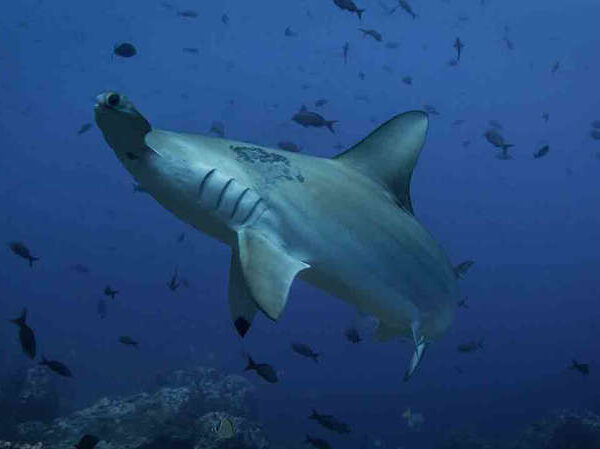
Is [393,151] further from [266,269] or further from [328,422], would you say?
[328,422]

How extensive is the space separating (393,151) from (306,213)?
1.06 m

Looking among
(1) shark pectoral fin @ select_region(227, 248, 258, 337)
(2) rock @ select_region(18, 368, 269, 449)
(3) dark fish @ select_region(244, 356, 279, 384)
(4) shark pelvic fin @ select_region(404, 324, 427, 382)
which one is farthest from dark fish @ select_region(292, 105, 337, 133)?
(1) shark pectoral fin @ select_region(227, 248, 258, 337)

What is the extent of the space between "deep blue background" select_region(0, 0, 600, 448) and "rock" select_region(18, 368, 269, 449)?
617 cm

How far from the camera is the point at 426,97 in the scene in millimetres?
65812

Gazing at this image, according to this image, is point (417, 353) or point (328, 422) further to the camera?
point (328, 422)

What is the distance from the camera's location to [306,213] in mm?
2906

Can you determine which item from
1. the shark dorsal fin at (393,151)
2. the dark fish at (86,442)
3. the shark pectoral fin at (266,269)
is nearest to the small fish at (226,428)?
the dark fish at (86,442)

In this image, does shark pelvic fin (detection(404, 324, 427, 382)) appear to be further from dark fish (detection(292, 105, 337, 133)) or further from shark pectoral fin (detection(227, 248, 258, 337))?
dark fish (detection(292, 105, 337, 133))

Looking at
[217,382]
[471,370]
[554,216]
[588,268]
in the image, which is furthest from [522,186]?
[217,382]

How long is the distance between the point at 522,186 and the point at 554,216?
9731 millimetres

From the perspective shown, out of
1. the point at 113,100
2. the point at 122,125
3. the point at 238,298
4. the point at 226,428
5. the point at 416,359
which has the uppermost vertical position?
the point at 113,100

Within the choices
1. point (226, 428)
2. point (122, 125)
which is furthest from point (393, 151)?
point (226, 428)

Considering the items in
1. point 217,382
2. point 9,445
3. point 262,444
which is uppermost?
point 9,445

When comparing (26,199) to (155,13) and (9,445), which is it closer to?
(155,13)
